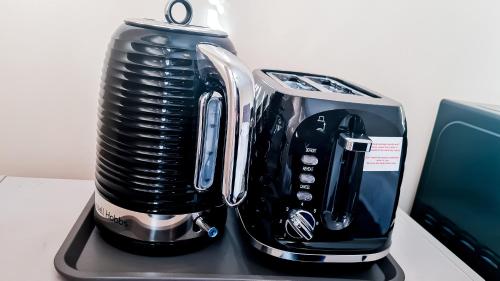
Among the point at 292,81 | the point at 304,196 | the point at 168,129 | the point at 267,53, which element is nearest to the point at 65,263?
the point at 168,129

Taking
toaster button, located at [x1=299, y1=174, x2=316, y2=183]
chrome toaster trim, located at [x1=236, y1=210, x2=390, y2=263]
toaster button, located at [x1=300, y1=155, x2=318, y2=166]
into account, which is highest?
toaster button, located at [x1=300, y1=155, x2=318, y2=166]

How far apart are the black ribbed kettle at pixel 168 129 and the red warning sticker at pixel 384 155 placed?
0.17m

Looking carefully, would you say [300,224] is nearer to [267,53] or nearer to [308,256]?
[308,256]

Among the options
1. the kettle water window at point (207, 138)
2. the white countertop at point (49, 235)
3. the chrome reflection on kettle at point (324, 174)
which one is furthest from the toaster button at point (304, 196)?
the white countertop at point (49, 235)

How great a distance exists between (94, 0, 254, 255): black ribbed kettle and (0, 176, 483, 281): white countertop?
119 millimetres

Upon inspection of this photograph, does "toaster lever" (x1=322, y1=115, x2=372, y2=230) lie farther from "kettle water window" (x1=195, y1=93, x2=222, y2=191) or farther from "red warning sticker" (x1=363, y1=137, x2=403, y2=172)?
"kettle water window" (x1=195, y1=93, x2=222, y2=191)

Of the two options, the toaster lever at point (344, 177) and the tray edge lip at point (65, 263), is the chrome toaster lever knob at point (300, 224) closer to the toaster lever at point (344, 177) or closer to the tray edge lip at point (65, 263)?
the toaster lever at point (344, 177)

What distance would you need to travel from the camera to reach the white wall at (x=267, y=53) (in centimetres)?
77

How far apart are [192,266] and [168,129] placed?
19cm

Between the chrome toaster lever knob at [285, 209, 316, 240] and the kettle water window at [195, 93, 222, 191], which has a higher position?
the kettle water window at [195, 93, 222, 191]

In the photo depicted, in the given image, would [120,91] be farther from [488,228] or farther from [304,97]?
[488,228]

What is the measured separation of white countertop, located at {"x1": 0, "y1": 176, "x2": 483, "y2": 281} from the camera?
54 cm

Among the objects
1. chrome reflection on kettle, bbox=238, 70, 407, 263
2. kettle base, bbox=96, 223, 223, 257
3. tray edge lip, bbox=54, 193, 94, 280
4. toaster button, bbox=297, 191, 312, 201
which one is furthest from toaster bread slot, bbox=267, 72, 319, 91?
tray edge lip, bbox=54, 193, 94, 280

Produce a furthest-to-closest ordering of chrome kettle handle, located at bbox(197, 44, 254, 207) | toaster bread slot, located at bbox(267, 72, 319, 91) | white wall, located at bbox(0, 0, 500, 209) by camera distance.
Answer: white wall, located at bbox(0, 0, 500, 209), toaster bread slot, located at bbox(267, 72, 319, 91), chrome kettle handle, located at bbox(197, 44, 254, 207)
